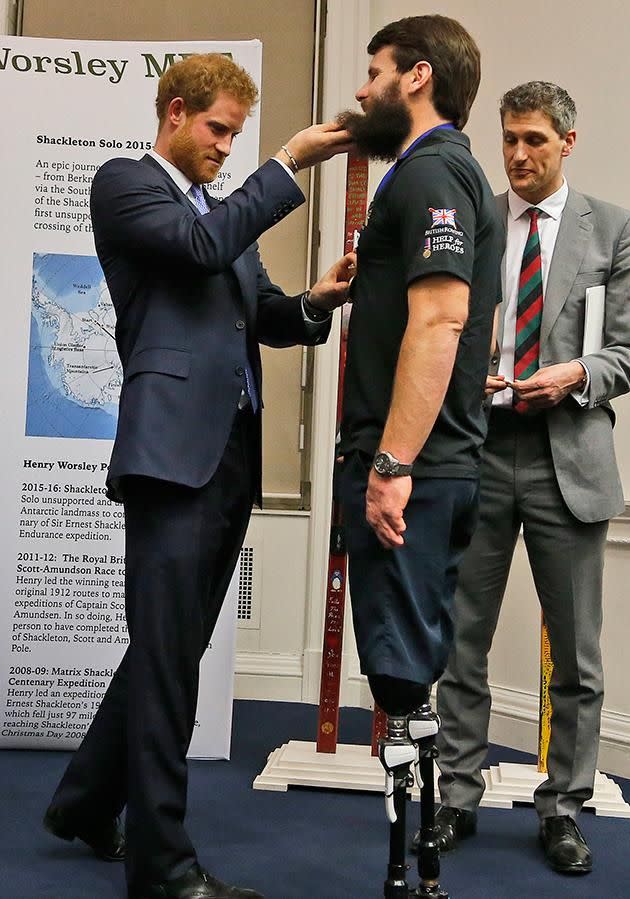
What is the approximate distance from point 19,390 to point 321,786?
56.4 inches

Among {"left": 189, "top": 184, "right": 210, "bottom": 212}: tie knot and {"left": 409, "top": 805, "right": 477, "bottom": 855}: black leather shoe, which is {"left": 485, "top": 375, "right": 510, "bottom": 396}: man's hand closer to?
{"left": 189, "top": 184, "right": 210, "bottom": 212}: tie knot

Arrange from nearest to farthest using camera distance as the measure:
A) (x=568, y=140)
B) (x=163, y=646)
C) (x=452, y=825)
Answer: (x=163, y=646)
(x=452, y=825)
(x=568, y=140)

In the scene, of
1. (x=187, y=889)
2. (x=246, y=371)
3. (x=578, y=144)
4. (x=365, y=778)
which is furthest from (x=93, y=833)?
(x=578, y=144)

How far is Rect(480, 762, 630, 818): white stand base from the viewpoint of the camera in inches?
117

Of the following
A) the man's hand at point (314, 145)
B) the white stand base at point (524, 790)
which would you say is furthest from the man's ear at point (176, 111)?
the white stand base at point (524, 790)

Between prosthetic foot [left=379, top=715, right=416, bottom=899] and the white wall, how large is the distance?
5.86 feet

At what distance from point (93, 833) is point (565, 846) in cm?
104

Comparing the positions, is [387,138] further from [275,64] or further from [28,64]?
[275,64]

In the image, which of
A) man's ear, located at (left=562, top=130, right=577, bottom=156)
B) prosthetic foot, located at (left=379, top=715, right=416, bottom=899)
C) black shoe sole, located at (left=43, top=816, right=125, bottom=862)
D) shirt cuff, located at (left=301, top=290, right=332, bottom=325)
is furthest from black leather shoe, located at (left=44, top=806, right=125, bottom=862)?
man's ear, located at (left=562, top=130, right=577, bottom=156)

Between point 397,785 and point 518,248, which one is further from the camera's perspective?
point 518,248

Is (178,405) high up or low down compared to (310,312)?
down

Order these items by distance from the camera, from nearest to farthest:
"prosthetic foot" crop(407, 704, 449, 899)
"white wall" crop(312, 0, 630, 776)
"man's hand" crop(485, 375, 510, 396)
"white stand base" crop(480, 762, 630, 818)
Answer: "prosthetic foot" crop(407, 704, 449, 899) → "man's hand" crop(485, 375, 510, 396) → "white stand base" crop(480, 762, 630, 818) → "white wall" crop(312, 0, 630, 776)

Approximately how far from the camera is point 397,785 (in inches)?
72.7

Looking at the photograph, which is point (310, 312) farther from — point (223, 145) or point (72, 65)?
point (72, 65)
